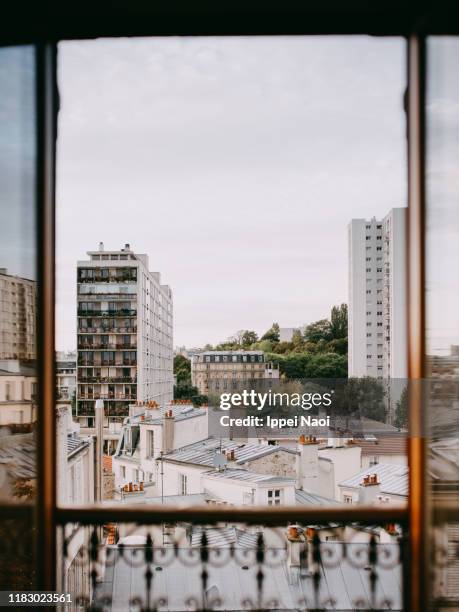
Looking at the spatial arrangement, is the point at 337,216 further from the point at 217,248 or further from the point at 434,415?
the point at 434,415

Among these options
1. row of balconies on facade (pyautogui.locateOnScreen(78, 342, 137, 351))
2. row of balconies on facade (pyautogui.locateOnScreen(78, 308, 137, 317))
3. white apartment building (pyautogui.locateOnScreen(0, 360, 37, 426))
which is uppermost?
row of balconies on facade (pyautogui.locateOnScreen(78, 308, 137, 317))

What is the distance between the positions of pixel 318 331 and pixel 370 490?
20.8m

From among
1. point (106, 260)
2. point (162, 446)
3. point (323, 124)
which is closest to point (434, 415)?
point (162, 446)

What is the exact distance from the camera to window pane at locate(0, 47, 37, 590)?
6.95 ft

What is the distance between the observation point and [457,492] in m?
1.99

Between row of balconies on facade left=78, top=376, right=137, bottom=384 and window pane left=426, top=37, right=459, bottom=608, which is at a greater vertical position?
window pane left=426, top=37, right=459, bottom=608

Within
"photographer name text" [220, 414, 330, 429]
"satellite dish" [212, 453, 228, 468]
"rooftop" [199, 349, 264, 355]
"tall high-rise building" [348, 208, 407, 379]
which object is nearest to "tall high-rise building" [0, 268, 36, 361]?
"satellite dish" [212, 453, 228, 468]

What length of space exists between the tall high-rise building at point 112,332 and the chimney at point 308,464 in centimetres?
3029

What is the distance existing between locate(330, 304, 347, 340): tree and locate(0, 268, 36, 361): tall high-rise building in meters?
28.0

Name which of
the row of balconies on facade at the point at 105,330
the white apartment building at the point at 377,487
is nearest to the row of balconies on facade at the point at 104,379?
the row of balconies on facade at the point at 105,330

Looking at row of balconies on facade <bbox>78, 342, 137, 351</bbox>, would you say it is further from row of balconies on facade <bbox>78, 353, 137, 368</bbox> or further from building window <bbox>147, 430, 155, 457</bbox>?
building window <bbox>147, 430, 155, 457</bbox>

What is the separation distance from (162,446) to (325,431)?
764 centimetres

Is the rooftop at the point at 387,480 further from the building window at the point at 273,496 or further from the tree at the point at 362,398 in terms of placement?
the tree at the point at 362,398

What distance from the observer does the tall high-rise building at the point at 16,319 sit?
214cm
